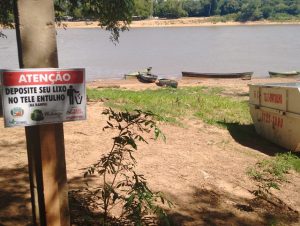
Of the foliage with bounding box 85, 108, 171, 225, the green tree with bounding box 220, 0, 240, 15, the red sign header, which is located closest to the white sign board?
the red sign header

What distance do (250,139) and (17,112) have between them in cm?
794

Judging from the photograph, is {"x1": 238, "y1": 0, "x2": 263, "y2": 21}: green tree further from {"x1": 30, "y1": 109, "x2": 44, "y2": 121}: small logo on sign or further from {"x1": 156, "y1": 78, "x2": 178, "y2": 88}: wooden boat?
{"x1": 30, "y1": 109, "x2": 44, "y2": 121}: small logo on sign

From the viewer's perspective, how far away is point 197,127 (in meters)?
9.86

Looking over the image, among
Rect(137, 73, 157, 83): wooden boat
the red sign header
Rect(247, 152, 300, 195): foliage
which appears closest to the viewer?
the red sign header

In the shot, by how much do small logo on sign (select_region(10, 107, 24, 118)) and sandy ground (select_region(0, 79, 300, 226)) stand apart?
6.69 ft

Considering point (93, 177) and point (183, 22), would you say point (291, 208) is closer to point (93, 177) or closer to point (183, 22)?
Answer: point (93, 177)

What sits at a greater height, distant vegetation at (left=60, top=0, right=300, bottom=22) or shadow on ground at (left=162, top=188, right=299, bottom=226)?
distant vegetation at (left=60, top=0, right=300, bottom=22)

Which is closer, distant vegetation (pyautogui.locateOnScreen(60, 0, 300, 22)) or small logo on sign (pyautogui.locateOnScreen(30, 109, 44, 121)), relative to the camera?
small logo on sign (pyautogui.locateOnScreen(30, 109, 44, 121))

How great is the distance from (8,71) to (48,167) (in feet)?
2.24

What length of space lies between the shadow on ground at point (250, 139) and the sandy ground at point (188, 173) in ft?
0.09

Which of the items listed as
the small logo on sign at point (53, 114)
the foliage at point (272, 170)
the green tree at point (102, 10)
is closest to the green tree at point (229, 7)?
the green tree at point (102, 10)

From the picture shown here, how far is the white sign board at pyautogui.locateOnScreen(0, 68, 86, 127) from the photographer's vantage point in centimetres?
224

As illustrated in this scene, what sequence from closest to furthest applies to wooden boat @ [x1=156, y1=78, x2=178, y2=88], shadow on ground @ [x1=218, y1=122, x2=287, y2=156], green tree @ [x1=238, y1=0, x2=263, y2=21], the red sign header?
the red sign header, shadow on ground @ [x1=218, y1=122, x2=287, y2=156], wooden boat @ [x1=156, y1=78, x2=178, y2=88], green tree @ [x1=238, y1=0, x2=263, y2=21]

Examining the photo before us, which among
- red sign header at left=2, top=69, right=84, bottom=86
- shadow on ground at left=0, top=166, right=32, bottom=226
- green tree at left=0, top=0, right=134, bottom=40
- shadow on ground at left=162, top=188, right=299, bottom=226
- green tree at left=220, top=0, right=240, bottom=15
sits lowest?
shadow on ground at left=162, top=188, right=299, bottom=226
